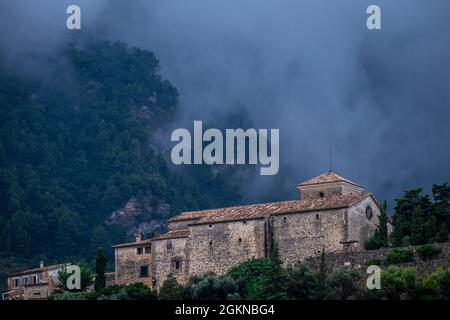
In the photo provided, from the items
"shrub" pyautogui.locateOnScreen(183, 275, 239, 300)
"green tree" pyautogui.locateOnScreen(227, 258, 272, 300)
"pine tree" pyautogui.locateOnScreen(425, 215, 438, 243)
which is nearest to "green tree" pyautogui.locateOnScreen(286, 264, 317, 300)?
"green tree" pyautogui.locateOnScreen(227, 258, 272, 300)

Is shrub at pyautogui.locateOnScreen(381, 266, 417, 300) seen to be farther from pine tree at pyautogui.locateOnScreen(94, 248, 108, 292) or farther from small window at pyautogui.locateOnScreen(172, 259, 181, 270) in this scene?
pine tree at pyautogui.locateOnScreen(94, 248, 108, 292)

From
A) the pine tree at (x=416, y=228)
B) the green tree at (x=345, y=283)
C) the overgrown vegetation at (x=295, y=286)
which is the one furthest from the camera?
the pine tree at (x=416, y=228)

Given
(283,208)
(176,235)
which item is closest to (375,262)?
(283,208)

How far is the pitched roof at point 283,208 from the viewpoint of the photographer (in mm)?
78562

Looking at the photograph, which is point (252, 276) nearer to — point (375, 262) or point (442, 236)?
point (375, 262)

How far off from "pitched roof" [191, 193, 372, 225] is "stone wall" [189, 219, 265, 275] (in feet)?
1.47

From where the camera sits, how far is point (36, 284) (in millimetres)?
87875

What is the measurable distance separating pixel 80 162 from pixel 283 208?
10422cm

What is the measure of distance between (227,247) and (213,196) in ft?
327

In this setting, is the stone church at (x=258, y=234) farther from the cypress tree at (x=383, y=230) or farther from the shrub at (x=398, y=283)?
the shrub at (x=398, y=283)

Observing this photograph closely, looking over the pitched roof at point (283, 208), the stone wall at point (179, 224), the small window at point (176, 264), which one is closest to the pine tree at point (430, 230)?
the pitched roof at point (283, 208)

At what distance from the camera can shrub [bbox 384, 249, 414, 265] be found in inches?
2906

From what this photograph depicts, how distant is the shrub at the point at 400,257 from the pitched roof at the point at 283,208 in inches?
184

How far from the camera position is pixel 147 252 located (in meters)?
84.8
